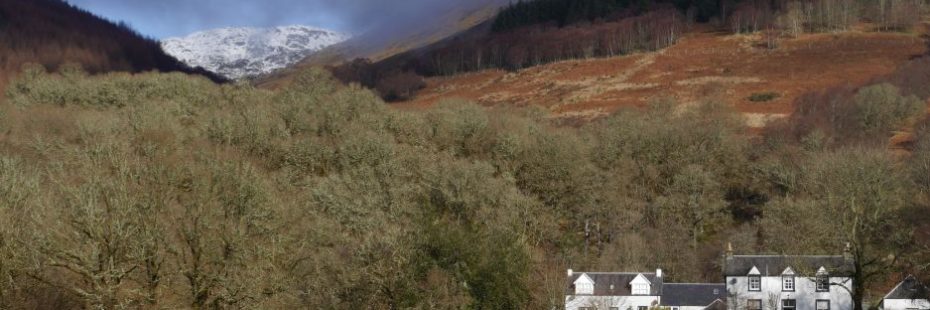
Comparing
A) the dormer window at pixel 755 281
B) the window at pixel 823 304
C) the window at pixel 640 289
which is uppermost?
the window at pixel 640 289

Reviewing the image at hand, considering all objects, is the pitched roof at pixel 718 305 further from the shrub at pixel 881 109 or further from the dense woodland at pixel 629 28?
the dense woodland at pixel 629 28

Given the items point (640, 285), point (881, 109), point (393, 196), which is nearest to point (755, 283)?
point (640, 285)

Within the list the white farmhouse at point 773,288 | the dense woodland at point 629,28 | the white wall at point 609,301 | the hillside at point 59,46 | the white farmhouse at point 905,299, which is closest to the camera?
the white farmhouse at point 905,299

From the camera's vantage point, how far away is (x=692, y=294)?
47.9 metres

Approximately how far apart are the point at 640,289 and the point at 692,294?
2.95 metres

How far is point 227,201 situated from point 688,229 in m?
33.2

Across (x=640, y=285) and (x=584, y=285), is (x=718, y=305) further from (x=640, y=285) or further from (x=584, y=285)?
(x=584, y=285)

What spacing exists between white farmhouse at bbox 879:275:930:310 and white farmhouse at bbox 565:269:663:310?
10.8 m

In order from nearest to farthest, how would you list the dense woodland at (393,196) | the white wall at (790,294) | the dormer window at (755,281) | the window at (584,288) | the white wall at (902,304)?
the dense woodland at (393,196) → the white wall at (902,304) → the window at (584,288) → the white wall at (790,294) → the dormer window at (755,281)

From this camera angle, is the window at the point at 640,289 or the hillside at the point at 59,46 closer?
the window at the point at 640,289

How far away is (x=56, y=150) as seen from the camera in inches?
1941

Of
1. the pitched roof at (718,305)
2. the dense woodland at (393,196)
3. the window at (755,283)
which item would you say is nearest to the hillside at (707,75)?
the dense woodland at (393,196)

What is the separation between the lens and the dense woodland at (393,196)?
29.3 meters

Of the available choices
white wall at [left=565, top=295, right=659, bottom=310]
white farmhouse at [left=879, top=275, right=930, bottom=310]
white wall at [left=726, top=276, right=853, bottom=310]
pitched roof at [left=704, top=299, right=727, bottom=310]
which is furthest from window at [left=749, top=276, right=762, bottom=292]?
white farmhouse at [left=879, top=275, right=930, bottom=310]
